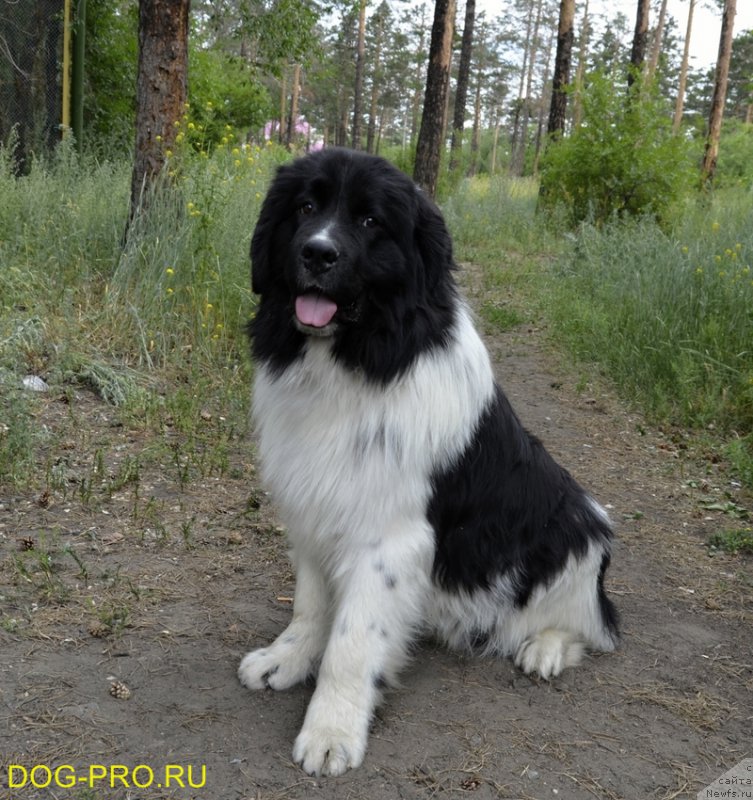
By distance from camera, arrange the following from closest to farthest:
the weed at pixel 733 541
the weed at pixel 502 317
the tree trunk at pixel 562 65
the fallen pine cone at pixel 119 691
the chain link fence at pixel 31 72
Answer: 1. the fallen pine cone at pixel 119 691
2. the weed at pixel 733 541
3. the weed at pixel 502 317
4. the chain link fence at pixel 31 72
5. the tree trunk at pixel 562 65

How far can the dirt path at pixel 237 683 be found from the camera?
2.27 metres

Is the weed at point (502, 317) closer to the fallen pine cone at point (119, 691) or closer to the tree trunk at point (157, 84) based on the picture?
the tree trunk at point (157, 84)

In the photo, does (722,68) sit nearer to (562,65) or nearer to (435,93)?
(562,65)

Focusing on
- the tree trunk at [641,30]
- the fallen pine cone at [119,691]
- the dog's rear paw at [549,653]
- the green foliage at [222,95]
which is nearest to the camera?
the fallen pine cone at [119,691]

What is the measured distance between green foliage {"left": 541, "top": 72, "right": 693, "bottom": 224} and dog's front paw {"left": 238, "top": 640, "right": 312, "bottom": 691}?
954 centimetres

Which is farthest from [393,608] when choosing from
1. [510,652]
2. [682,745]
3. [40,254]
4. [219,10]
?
[219,10]

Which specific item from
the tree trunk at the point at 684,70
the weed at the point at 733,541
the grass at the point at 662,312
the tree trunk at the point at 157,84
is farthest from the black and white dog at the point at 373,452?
the tree trunk at the point at 684,70

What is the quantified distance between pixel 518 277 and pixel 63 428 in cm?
662

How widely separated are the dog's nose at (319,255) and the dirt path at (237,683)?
1.44 meters

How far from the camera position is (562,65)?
14320 mm

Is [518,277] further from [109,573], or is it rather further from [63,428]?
[109,573]

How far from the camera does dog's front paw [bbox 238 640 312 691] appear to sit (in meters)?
2.67

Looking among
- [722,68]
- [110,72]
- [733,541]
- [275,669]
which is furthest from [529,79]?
[275,669]

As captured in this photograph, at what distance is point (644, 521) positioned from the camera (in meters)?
4.29
